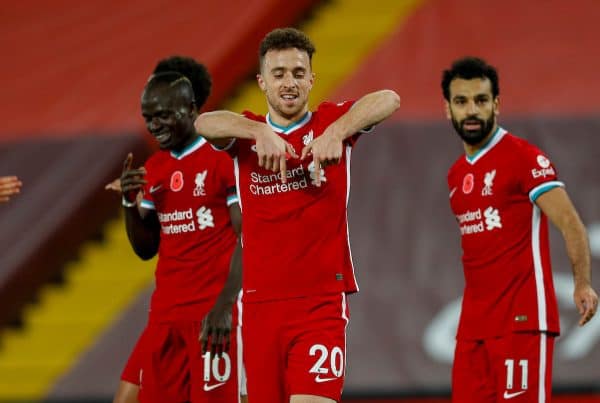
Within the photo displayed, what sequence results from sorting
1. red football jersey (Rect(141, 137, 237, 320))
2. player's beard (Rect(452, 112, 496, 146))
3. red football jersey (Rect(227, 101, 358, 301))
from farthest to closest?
player's beard (Rect(452, 112, 496, 146)) < red football jersey (Rect(141, 137, 237, 320)) < red football jersey (Rect(227, 101, 358, 301))

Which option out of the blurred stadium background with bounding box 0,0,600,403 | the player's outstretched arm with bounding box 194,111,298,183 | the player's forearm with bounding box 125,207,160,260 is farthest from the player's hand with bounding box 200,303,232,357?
the blurred stadium background with bounding box 0,0,600,403

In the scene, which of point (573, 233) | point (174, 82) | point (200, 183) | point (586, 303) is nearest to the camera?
point (586, 303)

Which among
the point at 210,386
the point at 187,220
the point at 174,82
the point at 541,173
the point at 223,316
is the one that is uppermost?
the point at 174,82

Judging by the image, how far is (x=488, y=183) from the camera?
18.9ft

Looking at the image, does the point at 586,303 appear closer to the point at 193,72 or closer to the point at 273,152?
the point at 273,152

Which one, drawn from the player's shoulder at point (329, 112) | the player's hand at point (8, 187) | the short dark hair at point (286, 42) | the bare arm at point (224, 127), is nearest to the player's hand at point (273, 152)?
the bare arm at point (224, 127)

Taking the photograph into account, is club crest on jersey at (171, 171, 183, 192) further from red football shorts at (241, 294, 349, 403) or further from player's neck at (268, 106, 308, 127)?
red football shorts at (241, 294, 349, 403)

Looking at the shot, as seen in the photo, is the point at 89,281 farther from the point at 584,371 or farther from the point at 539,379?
the point at 539,379

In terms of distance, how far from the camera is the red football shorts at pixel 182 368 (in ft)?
18.4

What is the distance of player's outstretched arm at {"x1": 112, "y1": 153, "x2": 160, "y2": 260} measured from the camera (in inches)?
222

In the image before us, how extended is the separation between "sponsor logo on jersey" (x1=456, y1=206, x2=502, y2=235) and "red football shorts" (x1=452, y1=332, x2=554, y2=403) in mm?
518

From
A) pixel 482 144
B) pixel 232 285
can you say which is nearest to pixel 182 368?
pixel 232 285

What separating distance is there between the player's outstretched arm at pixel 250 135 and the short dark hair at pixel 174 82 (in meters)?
0.74

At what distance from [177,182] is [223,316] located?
28.6 inches
